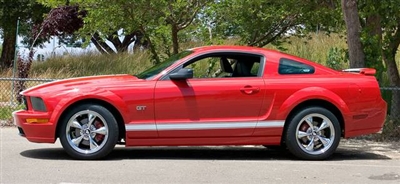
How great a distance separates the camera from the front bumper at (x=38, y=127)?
7301 mm

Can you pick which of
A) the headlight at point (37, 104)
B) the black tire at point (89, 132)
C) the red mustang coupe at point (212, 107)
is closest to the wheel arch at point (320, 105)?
the red mustang coupe at point (212, 107)

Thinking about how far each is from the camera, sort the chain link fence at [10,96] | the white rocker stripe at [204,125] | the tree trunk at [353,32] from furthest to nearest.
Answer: the chain link fence at [10,96]
the tree trunk at [353,32]
the white rocker stripe at [204,125]

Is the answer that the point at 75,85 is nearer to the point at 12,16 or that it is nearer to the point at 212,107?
the point at 212,107

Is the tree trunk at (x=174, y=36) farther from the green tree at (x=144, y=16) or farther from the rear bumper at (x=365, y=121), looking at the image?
the rear bumper at (x=365, y=121)

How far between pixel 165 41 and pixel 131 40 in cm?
1655

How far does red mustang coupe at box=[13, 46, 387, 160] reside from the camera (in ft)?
24.2

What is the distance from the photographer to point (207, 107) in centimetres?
754

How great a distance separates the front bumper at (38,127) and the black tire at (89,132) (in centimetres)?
13

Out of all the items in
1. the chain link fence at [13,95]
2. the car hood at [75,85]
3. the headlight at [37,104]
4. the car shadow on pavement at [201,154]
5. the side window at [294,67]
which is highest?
the side window at [294,67]

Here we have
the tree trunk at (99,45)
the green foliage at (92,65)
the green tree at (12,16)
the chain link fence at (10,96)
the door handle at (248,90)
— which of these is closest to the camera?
the door handle at (248,90)

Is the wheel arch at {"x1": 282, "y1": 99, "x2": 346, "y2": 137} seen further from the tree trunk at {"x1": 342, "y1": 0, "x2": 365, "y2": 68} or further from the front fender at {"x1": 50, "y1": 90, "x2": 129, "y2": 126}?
the tree trunk at {"x1": 342, "y1": 0, "x2": 365, "y2": 68}

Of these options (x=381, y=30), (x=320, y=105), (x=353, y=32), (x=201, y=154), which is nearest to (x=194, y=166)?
(x=201, y=154)

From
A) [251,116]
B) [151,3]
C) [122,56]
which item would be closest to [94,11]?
[151,3]

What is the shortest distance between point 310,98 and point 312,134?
49cm
